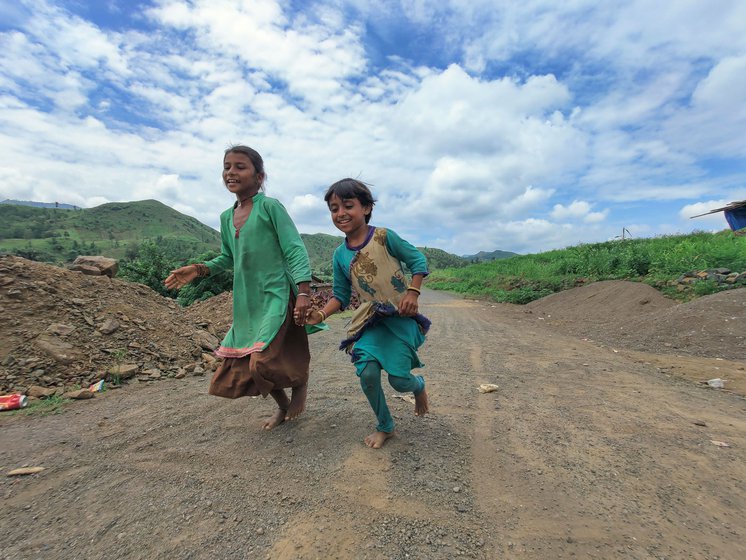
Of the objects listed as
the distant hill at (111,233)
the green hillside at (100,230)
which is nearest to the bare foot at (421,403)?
the distant hill at (111,233)

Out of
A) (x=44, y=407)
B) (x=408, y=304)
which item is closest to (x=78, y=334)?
(x=44, y=407)

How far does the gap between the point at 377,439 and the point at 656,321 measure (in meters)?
6.94

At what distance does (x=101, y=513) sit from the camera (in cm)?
189

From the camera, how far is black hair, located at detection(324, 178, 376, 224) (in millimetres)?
2418

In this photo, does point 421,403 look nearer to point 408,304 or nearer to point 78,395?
point 408,304

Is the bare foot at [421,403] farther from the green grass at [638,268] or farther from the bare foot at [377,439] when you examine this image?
the green grass at [638,268]

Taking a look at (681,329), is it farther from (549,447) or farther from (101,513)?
(101,513)

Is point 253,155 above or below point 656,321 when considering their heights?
above

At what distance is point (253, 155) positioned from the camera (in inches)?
109

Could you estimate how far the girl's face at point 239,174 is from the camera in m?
2.68

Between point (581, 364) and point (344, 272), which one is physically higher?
point (344, 272)

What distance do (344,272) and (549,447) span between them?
5.82ft

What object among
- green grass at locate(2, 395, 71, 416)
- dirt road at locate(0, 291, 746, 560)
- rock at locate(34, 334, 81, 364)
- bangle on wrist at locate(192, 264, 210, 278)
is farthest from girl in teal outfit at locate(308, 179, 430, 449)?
rock at locate(34, 334, 81, 364)

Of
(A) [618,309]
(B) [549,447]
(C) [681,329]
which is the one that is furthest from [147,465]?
(A) [618,309]
